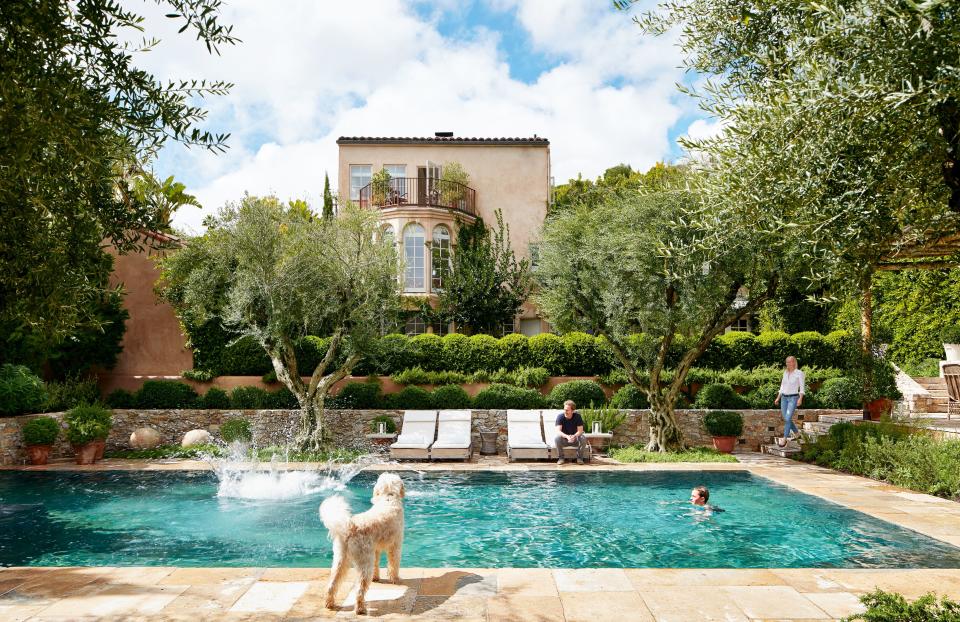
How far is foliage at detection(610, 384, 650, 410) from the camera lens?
→ 1573 cm

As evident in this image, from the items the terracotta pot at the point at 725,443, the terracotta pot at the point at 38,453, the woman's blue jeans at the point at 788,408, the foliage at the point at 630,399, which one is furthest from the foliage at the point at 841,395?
the terracotta pot at the point at 38,453

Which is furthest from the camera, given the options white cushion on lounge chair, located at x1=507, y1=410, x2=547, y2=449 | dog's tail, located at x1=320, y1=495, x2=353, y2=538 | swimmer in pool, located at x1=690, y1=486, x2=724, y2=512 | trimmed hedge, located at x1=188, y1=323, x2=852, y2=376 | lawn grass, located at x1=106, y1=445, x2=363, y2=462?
trimmed hedge, located at x1=188, y1=323, x2=852, y2=376

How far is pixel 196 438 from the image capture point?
15.0 m

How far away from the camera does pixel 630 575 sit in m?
5.68

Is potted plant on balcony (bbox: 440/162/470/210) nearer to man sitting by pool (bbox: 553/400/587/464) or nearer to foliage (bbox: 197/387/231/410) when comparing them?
foliage (bbox: 197/387/231/410)

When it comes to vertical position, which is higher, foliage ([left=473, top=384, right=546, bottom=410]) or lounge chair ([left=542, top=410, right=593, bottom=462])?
foliage ([left=473, top=384, right=546, bottom=410])

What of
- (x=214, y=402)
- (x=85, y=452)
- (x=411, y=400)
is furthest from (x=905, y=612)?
(x=214, y=402)

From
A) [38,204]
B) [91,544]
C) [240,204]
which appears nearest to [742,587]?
[38,204]

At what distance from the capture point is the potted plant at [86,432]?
13133 mm

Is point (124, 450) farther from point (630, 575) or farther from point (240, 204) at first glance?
point (630, 575)

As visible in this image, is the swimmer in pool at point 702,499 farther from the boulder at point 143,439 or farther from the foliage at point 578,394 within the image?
the boulder at point 143,439

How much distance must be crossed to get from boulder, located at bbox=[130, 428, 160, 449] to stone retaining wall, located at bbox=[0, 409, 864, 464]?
2.01ft

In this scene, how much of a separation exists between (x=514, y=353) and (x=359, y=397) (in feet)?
13.6

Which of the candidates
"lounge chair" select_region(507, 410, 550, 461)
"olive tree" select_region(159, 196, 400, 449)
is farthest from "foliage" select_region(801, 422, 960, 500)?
"olive tree" select_region(159, 196, 400, 449)
